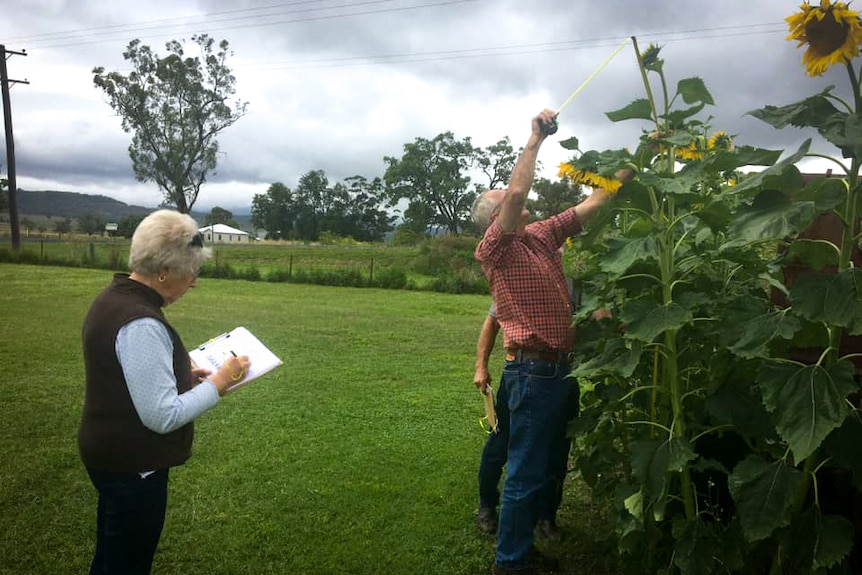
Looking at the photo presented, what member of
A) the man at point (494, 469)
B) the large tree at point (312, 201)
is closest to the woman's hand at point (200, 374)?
the man at point (494, 469)

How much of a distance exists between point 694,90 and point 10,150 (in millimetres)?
29360

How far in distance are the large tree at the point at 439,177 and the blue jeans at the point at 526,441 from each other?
49.7 meters

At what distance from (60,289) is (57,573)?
46.6ft

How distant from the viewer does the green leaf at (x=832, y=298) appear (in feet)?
5.02

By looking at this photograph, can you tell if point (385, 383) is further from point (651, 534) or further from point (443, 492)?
point (651, 534)

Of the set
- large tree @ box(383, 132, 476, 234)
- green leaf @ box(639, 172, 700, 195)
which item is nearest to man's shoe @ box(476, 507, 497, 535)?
green leaf @ box(639, 172, 700, 195)

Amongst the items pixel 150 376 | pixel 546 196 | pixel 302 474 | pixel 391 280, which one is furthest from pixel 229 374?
pixel 546 196

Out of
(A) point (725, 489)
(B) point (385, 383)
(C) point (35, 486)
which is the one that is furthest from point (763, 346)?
(B) point (385, 383)

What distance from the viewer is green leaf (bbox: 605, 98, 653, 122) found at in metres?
2.07

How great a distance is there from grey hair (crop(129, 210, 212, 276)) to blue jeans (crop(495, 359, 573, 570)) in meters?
1.33

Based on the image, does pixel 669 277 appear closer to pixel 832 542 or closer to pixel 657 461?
pixel 657 461

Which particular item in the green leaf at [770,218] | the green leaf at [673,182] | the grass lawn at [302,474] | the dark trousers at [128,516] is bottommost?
the grass lawn at [302,474]

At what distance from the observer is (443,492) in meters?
4.02

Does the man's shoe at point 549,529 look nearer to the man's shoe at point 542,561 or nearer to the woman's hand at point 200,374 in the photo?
the man's shoe at point 542,561
